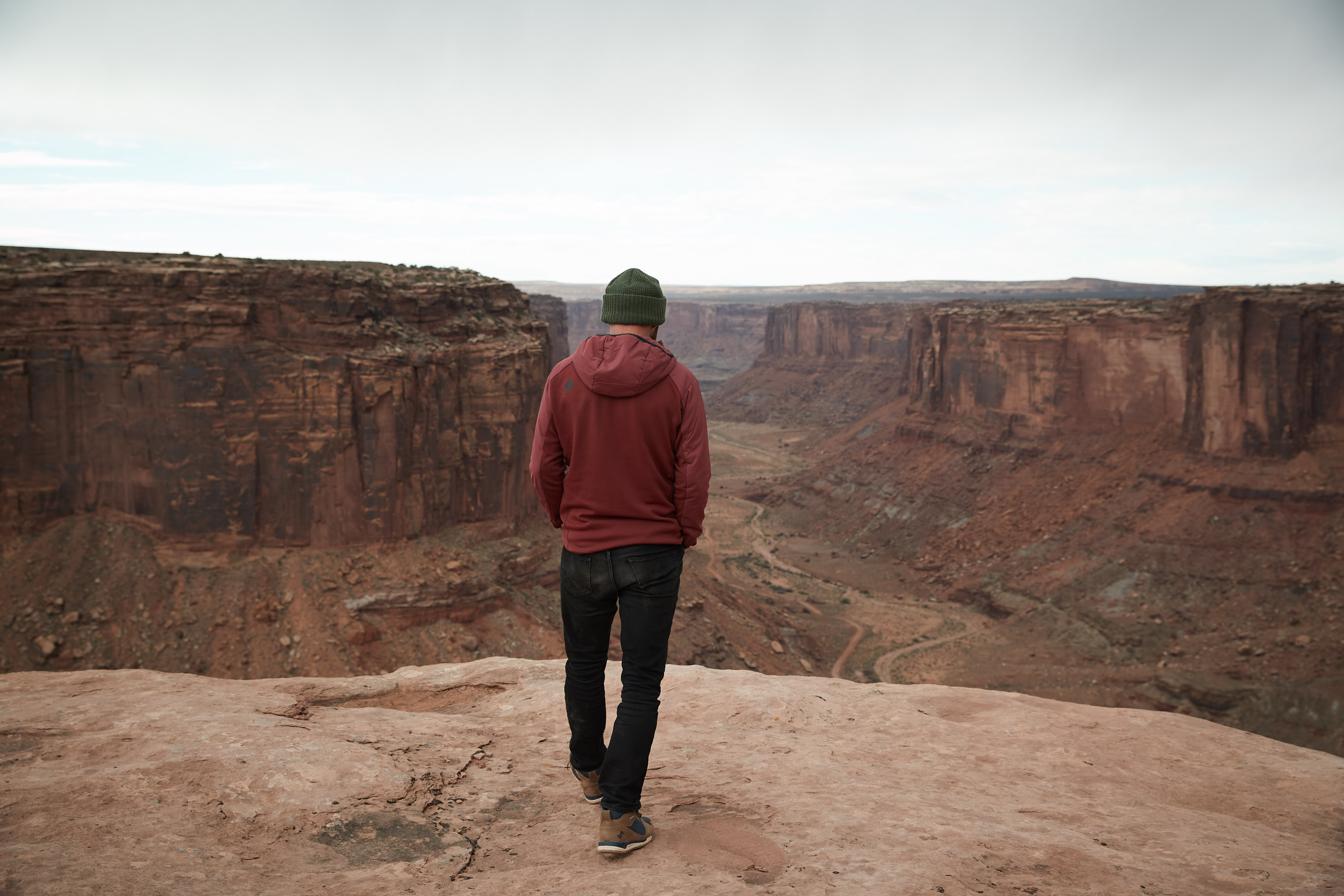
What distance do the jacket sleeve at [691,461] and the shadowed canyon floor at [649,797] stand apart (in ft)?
5.60

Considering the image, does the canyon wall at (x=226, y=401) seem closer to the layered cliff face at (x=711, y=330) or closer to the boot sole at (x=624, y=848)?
the boot sole at (x=624, y=848)

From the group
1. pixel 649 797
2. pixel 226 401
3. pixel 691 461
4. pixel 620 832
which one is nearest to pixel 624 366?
pixel 691 461

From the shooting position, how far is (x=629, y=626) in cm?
440

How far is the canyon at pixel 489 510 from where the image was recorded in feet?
56.2

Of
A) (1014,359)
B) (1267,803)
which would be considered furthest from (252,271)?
(1014,359)

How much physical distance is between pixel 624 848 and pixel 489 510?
17995 millimetres

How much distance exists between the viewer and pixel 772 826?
4.53m

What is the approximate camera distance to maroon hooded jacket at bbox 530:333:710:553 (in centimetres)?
434

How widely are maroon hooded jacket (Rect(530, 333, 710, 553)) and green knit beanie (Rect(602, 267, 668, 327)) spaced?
0.11 metres

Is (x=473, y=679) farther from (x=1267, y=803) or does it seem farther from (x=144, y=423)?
(x=144, y=423)

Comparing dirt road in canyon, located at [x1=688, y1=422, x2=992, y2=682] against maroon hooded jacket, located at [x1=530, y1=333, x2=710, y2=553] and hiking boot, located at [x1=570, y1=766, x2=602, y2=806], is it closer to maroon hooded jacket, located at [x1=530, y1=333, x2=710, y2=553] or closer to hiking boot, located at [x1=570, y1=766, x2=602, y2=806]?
hiking boot, located at [x1=570, y1=766, x2=602, y2=806]

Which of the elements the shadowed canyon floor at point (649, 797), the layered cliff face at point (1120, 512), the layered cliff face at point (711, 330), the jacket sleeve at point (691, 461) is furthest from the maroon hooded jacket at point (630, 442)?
the layered cliff face at point (711, 330)

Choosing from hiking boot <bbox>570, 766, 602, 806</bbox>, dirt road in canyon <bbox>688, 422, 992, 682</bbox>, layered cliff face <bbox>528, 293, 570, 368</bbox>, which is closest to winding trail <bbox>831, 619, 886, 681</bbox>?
dirt road in canyon <bbox>688, 422, 992, 682</bbox>

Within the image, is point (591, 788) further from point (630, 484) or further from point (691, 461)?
point (691, 461)
